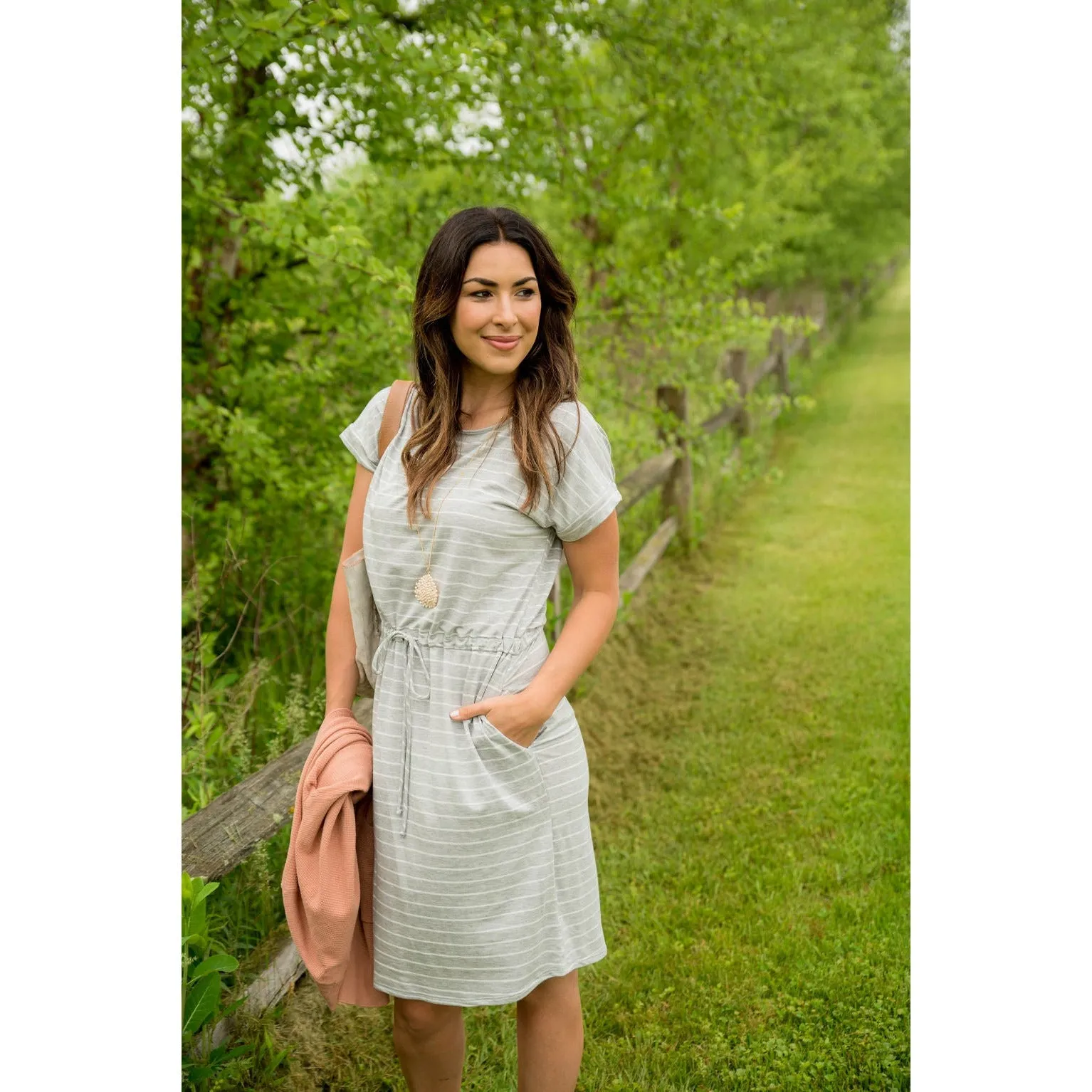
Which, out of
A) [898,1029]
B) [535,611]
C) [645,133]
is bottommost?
[898,1029]

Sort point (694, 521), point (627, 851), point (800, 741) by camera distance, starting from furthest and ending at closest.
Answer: point (694, 521) < point (800, 741) < point (627, 851)

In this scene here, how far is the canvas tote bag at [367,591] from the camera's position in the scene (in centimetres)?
210

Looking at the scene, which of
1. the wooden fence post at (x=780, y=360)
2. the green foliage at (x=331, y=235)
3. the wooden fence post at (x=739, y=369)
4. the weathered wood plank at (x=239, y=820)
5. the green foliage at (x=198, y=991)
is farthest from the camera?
the wooden fence post at (x=780, y=360)

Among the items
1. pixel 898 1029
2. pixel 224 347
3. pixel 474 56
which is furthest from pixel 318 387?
pixel 898 1029

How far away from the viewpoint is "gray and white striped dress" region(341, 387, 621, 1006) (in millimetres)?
1930

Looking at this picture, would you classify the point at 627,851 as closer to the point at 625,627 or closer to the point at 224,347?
the point at 625,627

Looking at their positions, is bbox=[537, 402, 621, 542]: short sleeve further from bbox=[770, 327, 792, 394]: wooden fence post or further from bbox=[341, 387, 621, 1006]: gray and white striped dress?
bbox=[770, 327, 792, 394]: wooden fence post

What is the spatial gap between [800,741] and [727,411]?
464 cm

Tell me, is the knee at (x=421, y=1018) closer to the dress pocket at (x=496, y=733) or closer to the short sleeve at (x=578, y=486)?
the dress pocket at (x=496, y=733)

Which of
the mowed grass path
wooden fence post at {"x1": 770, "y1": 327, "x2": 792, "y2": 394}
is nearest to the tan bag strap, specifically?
the mowed grass path

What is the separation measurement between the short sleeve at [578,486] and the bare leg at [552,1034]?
2.97 feet

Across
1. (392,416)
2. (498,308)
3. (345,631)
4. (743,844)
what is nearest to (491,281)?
(498,308)

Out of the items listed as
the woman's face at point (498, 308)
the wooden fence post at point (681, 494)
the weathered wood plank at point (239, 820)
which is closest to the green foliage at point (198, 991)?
the weathered wood plank at point (239, 820)

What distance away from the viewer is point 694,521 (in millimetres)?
7711
